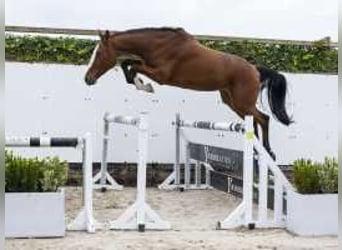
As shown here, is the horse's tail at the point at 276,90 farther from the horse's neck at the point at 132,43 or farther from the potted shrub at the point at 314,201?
the potted shrub at the point at 314,201

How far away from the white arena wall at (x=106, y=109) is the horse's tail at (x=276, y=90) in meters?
0.28

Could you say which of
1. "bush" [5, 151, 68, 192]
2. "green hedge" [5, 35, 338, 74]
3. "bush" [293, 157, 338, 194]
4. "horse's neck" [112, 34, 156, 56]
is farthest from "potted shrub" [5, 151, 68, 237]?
"green hedge" [5, 35, 338, 74]

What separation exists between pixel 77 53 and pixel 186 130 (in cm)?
154

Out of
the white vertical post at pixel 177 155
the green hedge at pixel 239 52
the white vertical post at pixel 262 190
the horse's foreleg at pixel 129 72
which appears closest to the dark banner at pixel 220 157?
the white vertical post at pixel 177 155

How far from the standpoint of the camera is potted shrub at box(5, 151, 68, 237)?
4211 mm

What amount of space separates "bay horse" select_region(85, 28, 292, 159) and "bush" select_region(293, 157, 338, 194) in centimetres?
123

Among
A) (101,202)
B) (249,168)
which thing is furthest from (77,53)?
(249,168)

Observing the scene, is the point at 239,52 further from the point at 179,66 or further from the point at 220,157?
the point at 220,157

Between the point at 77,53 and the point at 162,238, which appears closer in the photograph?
the point at 162,238

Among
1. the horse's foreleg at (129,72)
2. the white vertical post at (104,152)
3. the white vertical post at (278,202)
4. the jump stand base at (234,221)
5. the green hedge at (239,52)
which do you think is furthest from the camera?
the green hedge at (239,52)

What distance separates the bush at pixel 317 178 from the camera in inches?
183

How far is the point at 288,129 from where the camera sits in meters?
7.82

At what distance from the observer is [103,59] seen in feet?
19.7

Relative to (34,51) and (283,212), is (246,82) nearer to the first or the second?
(283,212)
